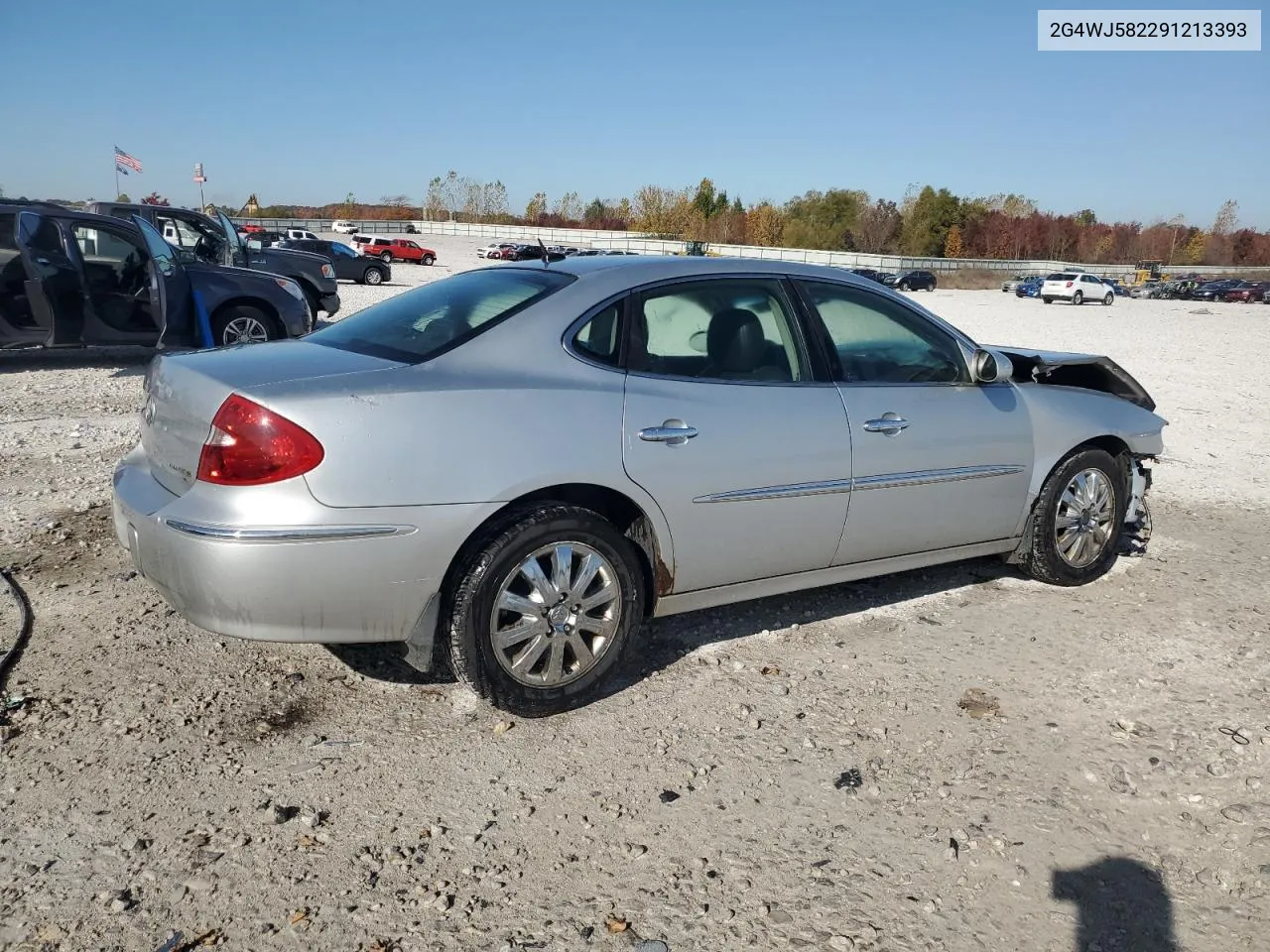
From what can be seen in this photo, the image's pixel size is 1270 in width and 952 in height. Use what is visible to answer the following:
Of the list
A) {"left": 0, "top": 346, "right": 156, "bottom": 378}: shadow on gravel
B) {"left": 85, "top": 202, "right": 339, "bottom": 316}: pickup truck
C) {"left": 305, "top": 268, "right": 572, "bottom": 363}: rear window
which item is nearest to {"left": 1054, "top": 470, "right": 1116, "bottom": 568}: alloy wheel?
{"left": 305, "top": 268, "right": 572, "bottom": 363}: rear window

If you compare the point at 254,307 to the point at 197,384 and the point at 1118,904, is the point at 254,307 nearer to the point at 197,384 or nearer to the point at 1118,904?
the point at 197,384

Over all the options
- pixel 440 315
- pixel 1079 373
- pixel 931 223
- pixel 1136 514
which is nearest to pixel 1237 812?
pixel 1136 514

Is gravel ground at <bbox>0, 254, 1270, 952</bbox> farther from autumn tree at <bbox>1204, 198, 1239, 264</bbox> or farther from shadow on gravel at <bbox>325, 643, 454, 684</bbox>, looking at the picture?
autumn tree at <bbox>1204, 198, 1239, 264</bbox>

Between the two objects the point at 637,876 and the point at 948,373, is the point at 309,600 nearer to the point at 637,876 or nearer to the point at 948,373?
the point at 637,876

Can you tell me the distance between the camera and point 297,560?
115 inches

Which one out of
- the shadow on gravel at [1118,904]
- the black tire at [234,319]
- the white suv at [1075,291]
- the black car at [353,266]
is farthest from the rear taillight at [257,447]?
the white suv at [1075,291]

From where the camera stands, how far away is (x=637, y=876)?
8.46 ft

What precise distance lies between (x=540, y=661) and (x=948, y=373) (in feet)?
7.49

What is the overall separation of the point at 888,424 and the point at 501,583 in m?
1.77

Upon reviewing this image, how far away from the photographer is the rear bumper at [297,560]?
9.53 ft

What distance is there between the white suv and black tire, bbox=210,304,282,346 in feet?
136

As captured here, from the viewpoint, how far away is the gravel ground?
243 centimetres

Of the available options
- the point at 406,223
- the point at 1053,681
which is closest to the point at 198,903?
the point at 1053,681

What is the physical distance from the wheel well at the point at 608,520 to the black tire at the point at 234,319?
7955mm
